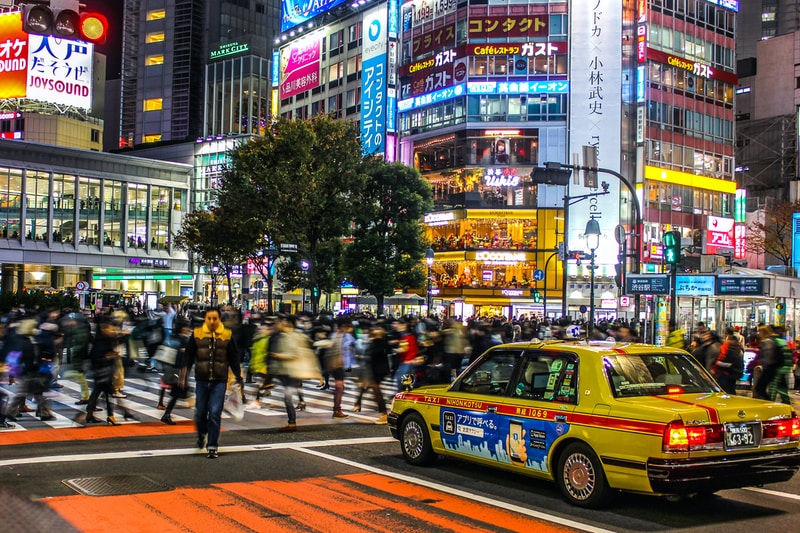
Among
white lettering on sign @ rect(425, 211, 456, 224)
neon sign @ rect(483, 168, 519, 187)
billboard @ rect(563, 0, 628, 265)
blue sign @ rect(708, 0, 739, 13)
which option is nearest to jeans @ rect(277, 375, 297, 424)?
billboard @ rect(563, 0, 628, 265)

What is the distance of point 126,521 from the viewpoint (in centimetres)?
673

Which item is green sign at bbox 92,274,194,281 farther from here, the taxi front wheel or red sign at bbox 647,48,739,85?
the taxi front wheel

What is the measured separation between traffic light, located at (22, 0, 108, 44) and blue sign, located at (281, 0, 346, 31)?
80.4ft

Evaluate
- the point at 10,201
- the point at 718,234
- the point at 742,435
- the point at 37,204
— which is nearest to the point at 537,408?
the point at 742,435

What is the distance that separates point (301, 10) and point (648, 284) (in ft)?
235

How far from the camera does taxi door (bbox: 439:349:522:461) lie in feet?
27.8

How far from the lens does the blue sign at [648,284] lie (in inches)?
956

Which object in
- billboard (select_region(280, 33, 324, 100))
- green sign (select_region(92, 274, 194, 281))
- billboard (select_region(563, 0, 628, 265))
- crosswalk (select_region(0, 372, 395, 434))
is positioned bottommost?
crosswalk (select_region(0, 372, 395, 434))

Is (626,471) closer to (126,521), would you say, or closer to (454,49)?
(126,521)

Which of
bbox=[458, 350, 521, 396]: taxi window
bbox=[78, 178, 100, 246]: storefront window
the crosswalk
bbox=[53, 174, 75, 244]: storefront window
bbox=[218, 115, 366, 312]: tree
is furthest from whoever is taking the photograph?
bbox=[78, 178, 100, 246]: storefront window

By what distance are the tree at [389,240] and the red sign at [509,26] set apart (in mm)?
18419

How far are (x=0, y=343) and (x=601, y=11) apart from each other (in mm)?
55520

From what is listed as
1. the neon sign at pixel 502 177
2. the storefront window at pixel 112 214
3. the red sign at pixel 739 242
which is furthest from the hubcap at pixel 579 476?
the storefront window at pixel 112 214

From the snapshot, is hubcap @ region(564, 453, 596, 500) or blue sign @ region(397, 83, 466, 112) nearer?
hubcap @ region(564, 453, 596, 500)
